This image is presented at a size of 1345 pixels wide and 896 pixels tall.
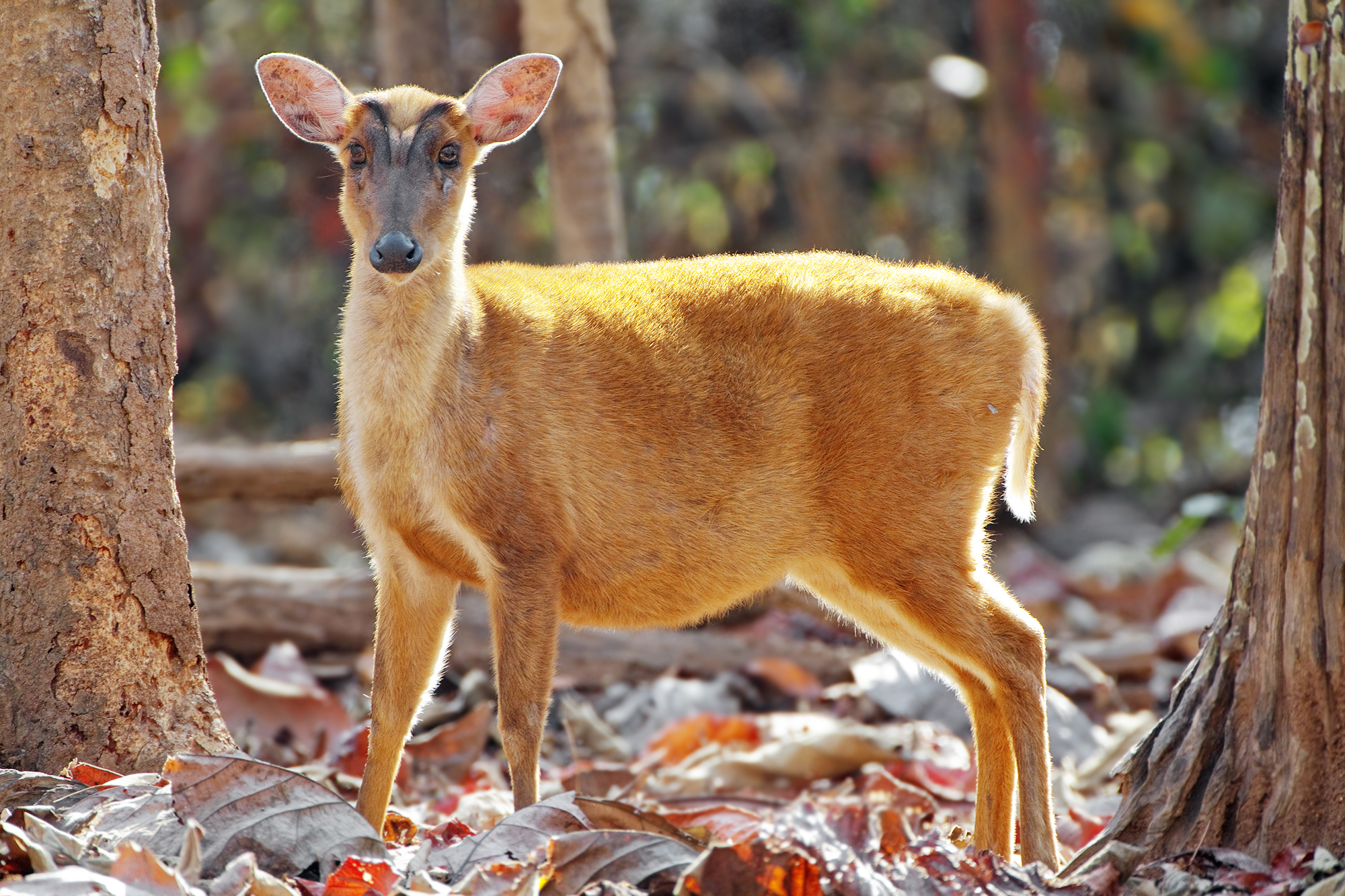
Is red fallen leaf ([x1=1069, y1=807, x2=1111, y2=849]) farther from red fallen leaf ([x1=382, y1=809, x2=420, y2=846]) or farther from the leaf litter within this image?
red fallen leaf ([x1=382, y1=809, x2=420, y2=846])

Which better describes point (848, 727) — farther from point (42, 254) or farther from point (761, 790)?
point (42, 254)

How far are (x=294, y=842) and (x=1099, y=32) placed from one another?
1124 centimetres

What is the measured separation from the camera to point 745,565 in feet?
15.3

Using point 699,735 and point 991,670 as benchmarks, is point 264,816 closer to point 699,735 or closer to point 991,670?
point 991,670

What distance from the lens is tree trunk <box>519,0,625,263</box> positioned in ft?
23.1

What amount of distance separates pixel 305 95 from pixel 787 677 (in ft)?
10.6

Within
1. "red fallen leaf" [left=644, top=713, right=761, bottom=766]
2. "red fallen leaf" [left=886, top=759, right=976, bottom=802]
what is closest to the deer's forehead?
"red fallen leaf" [left=644, top=713, right=761, bottom=766]

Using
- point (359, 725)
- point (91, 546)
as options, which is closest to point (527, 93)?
point (91, 546)

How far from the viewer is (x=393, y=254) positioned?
4.15m

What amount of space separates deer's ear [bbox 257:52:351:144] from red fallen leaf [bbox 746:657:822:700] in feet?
9.90

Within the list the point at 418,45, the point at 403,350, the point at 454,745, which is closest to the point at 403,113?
the point at 403,350

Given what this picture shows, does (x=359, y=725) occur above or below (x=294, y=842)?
below

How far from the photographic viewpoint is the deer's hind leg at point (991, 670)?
4.39m

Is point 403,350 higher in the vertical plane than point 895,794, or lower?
higher
